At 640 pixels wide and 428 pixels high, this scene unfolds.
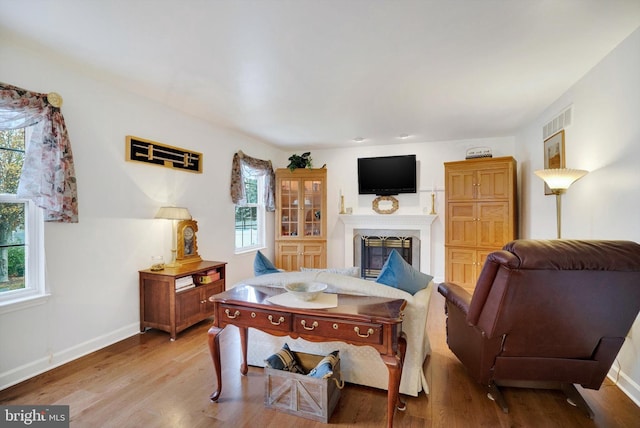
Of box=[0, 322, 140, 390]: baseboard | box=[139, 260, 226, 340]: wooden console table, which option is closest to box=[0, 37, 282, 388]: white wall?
box=[0, 322, 140, 390]: baseboard

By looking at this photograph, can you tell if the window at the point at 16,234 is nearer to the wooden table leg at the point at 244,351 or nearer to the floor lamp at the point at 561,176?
the wooden table leg at the point at 244,351

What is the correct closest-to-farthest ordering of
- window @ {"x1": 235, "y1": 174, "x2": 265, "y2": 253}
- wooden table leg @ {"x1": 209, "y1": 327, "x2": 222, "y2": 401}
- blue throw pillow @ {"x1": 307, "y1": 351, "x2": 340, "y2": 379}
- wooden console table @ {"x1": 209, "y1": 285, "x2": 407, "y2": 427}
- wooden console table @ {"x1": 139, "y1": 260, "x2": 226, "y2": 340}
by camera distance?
wooden console table @ {"x1": 209, "y1": 285, "x2": 407, "y2": 427}, blue throw pillow @ {"x1": 307, "y1": 351, "x2": 340, "y2": 379}, wooden table leg @ {"x1": 209, "y1": 327, "x2": 222, "y2": 401}, wooden console table @ {"x1": 139, "y1": 260, "x2": 226, "y2": 340}, window @ {"x1": 235, "y1": 174, "x2": 265, "y2": 253}

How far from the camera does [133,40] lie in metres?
2.13

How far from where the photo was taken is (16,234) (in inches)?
91.2

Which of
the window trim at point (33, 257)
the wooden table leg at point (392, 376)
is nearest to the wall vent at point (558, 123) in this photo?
the wooden table leg at point (392, 376)

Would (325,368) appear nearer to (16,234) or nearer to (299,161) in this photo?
(16,234)

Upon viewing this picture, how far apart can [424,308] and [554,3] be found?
2.01 meters

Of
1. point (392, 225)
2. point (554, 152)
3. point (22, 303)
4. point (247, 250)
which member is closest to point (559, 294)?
point (554, 152)

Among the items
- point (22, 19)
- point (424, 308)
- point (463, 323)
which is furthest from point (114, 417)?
point (22, 19)

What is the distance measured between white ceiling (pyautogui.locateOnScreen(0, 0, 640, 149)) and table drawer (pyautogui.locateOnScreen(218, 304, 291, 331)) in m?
1.83

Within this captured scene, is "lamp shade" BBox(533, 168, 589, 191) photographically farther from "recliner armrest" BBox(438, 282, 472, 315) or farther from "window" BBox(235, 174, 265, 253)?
"window" BBox(235, 174, 265, 253)

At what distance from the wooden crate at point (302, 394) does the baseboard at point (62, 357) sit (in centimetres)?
187

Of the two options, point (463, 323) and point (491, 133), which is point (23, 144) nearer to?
point (463, 323)

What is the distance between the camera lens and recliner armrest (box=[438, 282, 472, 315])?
2043 mm
